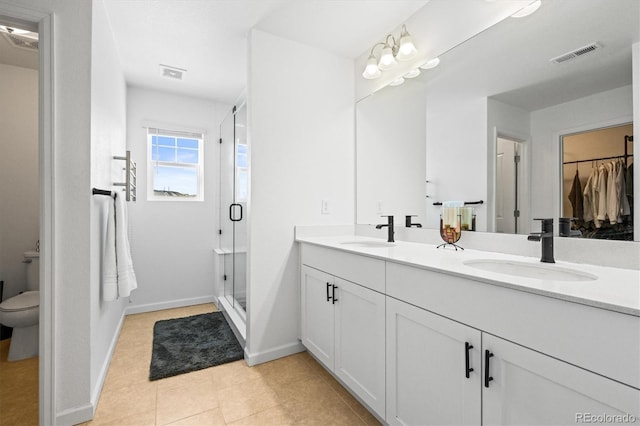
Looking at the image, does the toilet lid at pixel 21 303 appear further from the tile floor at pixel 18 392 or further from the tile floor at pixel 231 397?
the tile floor at pixel 231 397

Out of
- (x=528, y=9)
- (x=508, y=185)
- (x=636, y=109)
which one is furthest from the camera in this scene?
(x=508, y=185)

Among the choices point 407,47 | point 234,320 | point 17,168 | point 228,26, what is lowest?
point 234,320

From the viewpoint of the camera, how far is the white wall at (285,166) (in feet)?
7.12

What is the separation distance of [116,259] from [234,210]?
113 cm

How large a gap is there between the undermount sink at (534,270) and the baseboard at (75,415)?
2058mm

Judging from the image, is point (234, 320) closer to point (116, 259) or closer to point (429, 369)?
point (116, 259)

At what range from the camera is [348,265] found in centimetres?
168

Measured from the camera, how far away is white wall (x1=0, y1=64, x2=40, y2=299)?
2689 millimetres

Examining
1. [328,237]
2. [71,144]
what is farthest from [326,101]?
[71,144]

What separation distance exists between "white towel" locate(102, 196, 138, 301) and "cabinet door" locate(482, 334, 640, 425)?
199 centimetres

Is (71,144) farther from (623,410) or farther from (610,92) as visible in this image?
(610,92)

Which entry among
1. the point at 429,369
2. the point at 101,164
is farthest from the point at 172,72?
the point at 429,369

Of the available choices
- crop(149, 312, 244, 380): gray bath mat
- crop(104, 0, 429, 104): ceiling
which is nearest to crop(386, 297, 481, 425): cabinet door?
crop(149, 312, 244, 380): gray bath mat

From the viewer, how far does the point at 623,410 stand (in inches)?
27.1
